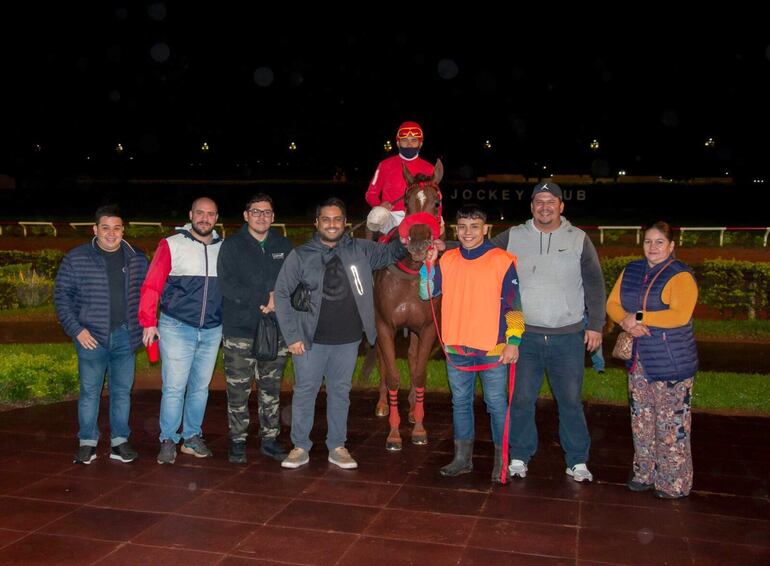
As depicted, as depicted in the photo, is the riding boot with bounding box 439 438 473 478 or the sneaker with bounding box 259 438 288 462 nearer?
the riding boot with bounding box 439 438 473 478

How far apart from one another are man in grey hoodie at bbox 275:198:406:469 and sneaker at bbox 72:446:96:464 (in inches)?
60.3

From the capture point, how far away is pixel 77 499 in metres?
5.06

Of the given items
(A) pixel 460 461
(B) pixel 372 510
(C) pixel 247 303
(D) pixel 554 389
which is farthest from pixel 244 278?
(D) pixel 554 389

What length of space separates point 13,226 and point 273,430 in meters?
23.9

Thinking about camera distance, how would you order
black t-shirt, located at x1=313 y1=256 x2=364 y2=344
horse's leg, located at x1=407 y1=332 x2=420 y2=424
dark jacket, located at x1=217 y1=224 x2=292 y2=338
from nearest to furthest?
black t-shirt, located at x1=313 y1=256 x2=364 y2=344 → dark jacket, located at x1=217 y1=224 x2=292 y2=338 → horse's leg, located at x1=407 y1=332 x2=420 y2=424

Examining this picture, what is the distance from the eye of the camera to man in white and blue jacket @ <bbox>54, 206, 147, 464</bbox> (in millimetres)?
5680

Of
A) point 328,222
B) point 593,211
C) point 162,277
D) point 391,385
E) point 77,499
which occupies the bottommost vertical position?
point 77,499

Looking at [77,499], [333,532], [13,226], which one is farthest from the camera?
[13,226]

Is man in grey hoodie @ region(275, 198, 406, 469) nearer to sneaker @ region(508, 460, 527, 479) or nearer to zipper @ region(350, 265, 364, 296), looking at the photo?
zipper @ region(350, 265, 364, 296)

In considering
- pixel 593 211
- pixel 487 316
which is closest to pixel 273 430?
pixel 487 316

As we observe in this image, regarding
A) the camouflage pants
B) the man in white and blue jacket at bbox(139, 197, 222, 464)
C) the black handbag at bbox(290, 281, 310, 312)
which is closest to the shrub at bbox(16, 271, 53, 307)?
the man in white and blue jacket at bbox(139, 197, 222, 464)

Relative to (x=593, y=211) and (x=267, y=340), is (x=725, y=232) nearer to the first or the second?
(x=593, y=211)

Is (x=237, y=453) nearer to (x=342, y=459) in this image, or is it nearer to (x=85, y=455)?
(x=342, y=459)

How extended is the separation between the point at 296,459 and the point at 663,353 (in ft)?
9.23
